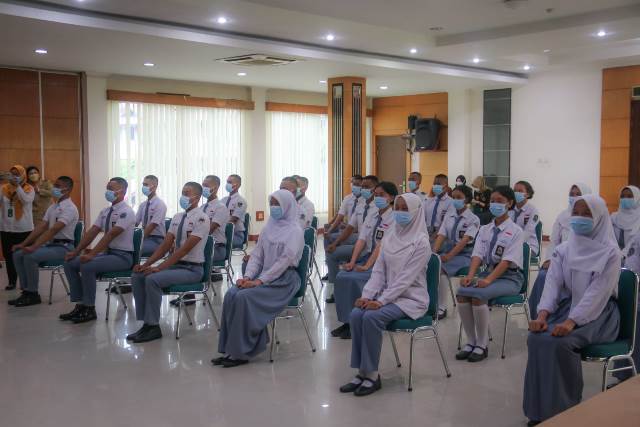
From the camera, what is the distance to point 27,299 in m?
7.61

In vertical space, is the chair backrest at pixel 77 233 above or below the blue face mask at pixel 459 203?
below

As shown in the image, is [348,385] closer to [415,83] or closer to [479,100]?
[415,83]

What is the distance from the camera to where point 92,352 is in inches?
229

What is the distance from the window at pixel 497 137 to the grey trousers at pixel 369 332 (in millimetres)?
9863

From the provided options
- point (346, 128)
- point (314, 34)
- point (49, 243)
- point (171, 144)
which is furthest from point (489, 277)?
point (171, 144)

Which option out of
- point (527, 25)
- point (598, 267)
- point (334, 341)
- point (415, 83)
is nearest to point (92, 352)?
point (334, 341)

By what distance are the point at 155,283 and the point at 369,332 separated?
7.45 ft

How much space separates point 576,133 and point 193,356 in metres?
9.67

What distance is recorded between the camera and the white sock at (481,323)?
5.39m

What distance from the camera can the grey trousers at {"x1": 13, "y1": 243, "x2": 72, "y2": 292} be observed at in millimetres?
7504

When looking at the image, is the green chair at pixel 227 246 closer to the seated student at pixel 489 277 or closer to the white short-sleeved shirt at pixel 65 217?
the white short-sleeved shirt at pixel 65 217

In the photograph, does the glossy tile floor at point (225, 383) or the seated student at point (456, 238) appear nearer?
the glossy tile floor at point (225, 383)

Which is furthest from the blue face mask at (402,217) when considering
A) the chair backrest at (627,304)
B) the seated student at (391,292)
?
the chair backrest at (627,304)

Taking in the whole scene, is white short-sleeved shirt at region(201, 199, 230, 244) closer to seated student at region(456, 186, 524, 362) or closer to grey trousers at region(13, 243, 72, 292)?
grey trousers at region(13, 243, 72, 292)
